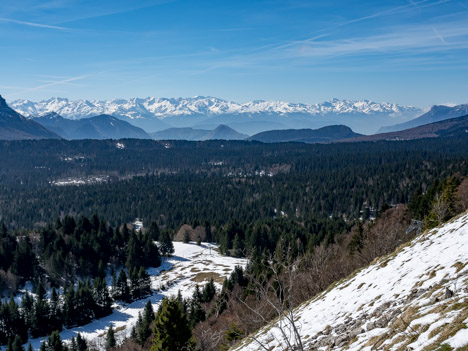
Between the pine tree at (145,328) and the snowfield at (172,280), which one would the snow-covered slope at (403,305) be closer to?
the pine tree at (145,328)

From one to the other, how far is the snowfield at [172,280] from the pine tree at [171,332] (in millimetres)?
38654

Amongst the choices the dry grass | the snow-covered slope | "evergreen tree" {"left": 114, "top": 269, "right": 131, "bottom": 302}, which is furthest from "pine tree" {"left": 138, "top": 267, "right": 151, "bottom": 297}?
the snow-covered slope

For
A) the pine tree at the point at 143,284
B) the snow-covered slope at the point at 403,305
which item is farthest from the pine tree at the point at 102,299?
the snow-covered slope at the point at 403,305

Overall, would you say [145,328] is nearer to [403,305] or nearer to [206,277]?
[206,277]

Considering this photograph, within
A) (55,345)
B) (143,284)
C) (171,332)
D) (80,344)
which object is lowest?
(143,284)

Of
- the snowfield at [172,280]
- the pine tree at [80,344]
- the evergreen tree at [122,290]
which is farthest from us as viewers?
the evergreen tree at [122,290]

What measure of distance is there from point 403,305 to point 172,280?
3147 inches

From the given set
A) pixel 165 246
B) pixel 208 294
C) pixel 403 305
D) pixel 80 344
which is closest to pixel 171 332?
pixel 403 305

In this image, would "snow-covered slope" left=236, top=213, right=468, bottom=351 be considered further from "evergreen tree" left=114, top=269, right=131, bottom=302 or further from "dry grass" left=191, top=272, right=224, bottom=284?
"evergreen tree" left=114, top=269, right=131, bottom=302

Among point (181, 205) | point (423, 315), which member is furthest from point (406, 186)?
point (423, 315)

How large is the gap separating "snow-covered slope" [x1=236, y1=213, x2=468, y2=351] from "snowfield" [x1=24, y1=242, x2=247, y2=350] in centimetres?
5063

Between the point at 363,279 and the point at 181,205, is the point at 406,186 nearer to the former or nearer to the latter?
the point at 181,205

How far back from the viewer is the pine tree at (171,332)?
26.6 metres

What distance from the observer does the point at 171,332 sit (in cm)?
2684
